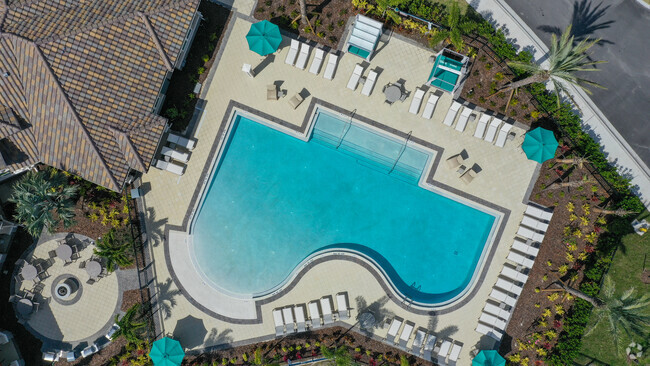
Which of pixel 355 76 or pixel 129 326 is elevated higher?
pixel 355 76

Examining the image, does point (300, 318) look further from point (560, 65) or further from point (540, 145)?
point (560, 65)

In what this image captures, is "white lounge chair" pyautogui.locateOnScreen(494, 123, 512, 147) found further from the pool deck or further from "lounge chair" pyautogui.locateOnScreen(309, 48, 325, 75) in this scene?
"lounge chair" pyautogui.locateOnScreen(309, 48, 325, 75)

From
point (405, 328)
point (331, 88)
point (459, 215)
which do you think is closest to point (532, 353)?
point (405, 328)

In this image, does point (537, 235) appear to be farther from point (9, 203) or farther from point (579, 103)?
point (9, 203)

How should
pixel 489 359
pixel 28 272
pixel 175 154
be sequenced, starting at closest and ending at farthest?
pixel 489 359, pixel 28 272, pixel 175 154

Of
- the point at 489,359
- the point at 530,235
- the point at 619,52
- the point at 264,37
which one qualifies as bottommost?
the point at 489,359

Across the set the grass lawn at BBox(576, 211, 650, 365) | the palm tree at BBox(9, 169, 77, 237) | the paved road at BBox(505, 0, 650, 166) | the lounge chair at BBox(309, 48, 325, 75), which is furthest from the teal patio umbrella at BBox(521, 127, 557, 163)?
the palm tree at BBox(9, 169, 77, 237)

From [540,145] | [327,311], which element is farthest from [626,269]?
[327,311]

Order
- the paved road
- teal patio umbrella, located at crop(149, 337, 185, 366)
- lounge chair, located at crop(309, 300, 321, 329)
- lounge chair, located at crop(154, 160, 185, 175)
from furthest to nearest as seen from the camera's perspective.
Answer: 1. the paved road
2. lounge chair, located at crop(309, 300, 321, 329)
3. lounge chair, located at crop(154, 160, 185, 175)
4. teal patio umbrella, located at crop(149, 337, 185, 366)
